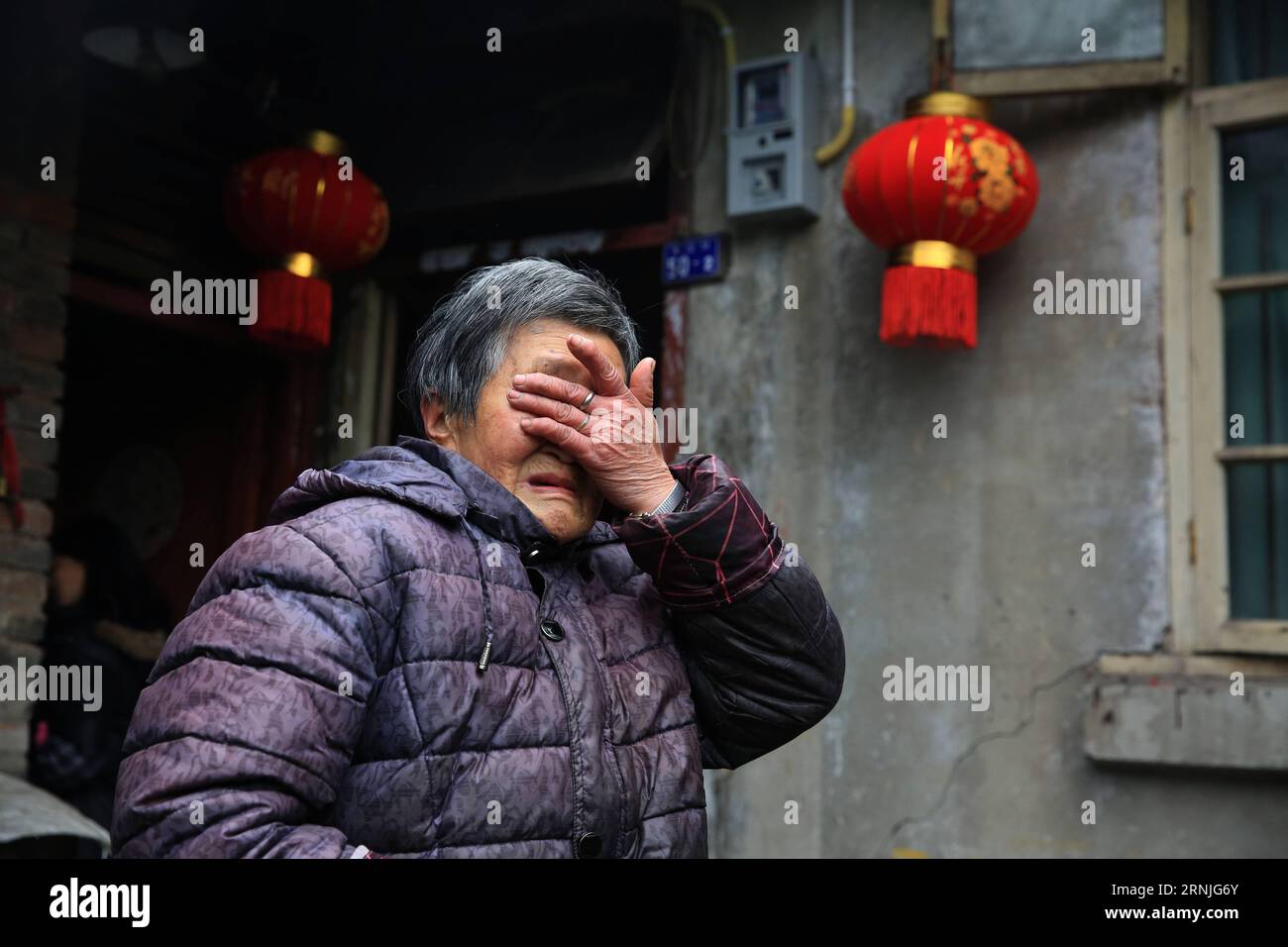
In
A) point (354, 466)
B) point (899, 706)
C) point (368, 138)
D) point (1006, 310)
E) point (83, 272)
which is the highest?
point (368, 138)

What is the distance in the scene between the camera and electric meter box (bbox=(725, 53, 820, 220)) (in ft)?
16.5

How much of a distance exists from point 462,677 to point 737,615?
17.2 inches

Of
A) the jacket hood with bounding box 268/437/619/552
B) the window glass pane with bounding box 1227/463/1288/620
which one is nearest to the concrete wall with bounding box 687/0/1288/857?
the window glass pane with bounding box 1227/463/1288/620

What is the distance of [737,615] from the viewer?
1.89 meters

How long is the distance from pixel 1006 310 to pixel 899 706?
1430 mm

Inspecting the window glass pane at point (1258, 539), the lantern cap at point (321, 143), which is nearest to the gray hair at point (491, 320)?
the window glass pane at point (1258, 539)

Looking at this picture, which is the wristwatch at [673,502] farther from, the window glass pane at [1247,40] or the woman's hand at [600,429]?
the window glass pane at [1247,40]

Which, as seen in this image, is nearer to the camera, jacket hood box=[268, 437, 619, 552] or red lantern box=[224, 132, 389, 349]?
jacket hood box=[268, 437, 619, 552]

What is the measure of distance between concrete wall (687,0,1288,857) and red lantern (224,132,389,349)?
1511 millimetres

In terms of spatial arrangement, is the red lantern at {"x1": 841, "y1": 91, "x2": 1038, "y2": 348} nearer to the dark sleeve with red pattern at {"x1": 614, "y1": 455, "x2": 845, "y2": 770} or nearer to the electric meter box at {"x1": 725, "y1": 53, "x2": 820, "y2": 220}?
the electric meter box at {"x1": 725, "y1": 53, "x2": 820, "y2": 220}

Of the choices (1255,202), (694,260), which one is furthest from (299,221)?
(1255,202)

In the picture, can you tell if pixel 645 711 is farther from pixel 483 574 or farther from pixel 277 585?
pixel 277 585
